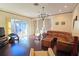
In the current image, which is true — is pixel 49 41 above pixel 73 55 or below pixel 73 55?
above

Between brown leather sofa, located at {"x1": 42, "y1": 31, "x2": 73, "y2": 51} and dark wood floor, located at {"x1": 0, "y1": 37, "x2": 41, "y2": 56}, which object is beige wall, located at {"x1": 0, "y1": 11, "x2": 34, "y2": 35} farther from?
brown leather sofa, located at {"x1": 42, "y1": 31, "x2": 73, "y2": 51}

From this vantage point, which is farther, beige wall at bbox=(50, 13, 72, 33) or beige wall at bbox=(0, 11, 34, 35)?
beige wall at bbox=(50, 13, 72, 33)

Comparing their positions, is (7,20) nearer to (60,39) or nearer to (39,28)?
(39,28)

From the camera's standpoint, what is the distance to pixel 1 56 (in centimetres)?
222

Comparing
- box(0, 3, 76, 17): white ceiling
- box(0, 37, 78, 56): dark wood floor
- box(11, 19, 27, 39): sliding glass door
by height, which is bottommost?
box(0, 37, 78, 56): dark wood floor

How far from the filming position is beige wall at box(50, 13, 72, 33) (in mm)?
2338

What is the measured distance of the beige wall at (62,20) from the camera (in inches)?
92.0

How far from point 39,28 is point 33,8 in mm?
476

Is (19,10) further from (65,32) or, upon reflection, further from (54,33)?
(65,32)

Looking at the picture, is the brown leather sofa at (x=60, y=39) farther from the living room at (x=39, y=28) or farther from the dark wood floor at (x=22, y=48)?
the dark wood floor at (x=22, y=48)

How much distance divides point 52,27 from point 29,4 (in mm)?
717

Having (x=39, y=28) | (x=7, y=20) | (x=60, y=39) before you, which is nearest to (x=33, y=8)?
(x=39, y=28)

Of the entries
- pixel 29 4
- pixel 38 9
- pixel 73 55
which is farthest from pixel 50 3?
pixel 73 55

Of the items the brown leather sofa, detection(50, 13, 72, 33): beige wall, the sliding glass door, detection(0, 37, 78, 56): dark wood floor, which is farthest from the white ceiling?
detection(0, 37, 78, 56): dark wood floor
